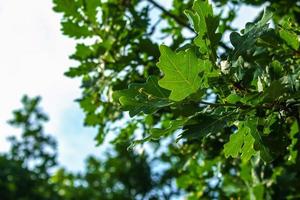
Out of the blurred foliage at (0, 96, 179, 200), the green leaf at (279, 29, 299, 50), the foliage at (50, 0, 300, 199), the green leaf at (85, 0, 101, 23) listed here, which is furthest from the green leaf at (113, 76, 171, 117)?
the blurred foliage at (0, 96, 179, 200)

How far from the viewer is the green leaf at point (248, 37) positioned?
1986 mm

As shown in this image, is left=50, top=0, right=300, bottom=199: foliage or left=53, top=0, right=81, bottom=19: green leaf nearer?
left=50, top=0, right=300, bottom=199: foliage

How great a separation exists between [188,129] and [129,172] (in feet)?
54.6

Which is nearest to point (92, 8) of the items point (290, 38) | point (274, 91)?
point (290, 38)

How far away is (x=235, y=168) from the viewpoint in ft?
13.0

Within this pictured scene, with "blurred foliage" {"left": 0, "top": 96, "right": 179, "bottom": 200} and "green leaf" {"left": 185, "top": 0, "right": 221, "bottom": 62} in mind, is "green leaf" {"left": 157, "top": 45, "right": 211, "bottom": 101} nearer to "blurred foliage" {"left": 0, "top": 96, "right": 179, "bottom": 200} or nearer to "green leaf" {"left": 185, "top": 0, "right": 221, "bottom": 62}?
"green leaf" {"left": 185, "top": 0, "right": 221, "bottom": 62}

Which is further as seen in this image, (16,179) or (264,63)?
(16,179)

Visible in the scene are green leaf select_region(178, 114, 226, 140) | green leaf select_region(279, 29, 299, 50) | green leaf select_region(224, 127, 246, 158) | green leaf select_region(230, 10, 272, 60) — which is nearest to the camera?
green leaf select_region(178, 114, 226, 140)

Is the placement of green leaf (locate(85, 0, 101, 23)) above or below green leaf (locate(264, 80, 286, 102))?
above

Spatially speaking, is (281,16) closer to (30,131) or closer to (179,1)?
(179,1)

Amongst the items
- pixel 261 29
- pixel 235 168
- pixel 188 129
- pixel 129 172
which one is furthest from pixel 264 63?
pixel 129 172

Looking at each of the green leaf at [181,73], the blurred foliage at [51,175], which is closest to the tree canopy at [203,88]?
the green leaf at [181,73]

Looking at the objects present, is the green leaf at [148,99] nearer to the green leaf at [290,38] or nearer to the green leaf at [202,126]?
the green leaf at [202,126]

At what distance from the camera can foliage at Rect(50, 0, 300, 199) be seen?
6.17 feet
